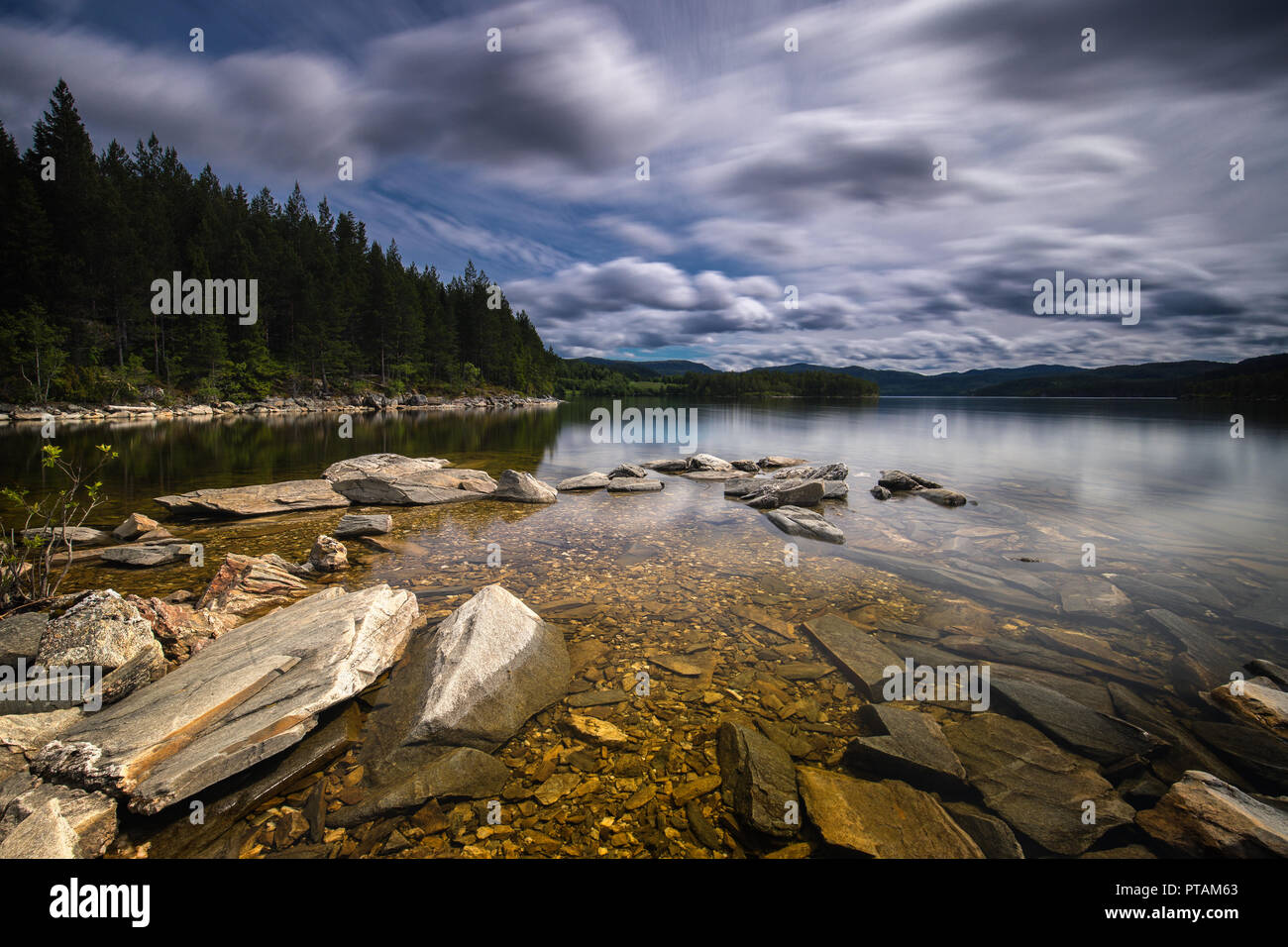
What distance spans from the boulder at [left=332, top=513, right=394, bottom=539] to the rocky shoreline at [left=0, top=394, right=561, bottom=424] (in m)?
46.4

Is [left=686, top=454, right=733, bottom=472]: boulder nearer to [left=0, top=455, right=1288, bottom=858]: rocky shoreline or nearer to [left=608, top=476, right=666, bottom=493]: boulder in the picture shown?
[left=608, top=476, right=666, bottom=493]: boulder

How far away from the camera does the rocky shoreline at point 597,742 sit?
399 centimetres

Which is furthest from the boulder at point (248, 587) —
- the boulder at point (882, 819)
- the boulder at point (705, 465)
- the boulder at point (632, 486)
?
the boulder at point (705, 465)

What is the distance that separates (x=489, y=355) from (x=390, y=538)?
100 meters

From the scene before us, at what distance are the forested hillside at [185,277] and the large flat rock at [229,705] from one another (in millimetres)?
43508

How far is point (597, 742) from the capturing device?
208 inches

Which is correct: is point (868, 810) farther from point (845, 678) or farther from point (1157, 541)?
point (1157, 541)

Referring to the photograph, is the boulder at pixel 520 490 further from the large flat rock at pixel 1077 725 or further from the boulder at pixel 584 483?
the large flat rock at pixel 1077 725

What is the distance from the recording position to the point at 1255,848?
3723mm

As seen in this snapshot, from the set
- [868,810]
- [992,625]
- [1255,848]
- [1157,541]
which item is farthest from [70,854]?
[1157,541]

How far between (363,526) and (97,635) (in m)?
7.18

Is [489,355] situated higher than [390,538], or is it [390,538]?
[489,355]

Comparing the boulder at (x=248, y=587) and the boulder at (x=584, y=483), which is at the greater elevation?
the boulder at (x=584, y=483)

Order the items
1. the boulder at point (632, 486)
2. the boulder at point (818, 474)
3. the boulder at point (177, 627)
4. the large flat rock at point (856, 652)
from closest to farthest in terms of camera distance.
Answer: the boulder at point (177, 627) < the large flat rock at point (856, 652) < the boulder at point (632, 486) < the boulder at point (818, 474)
